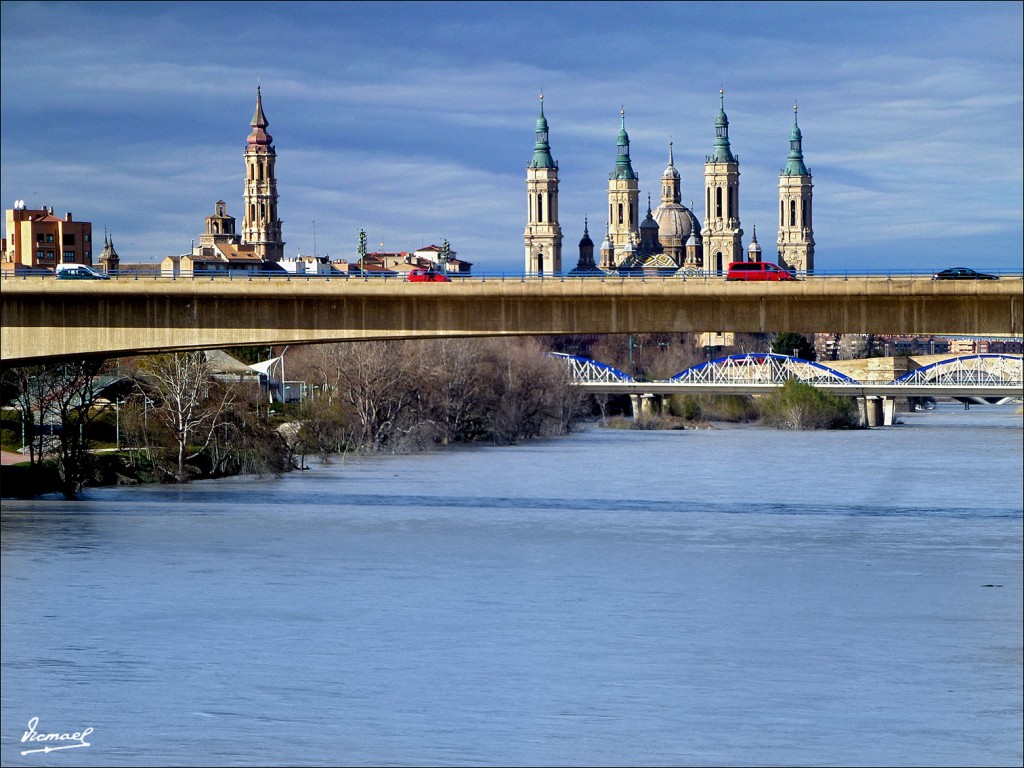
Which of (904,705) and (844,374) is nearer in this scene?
(904,705)

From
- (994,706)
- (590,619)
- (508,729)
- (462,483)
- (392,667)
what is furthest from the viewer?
(462,483)

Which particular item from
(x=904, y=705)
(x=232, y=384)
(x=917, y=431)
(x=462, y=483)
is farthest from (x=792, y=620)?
(x=917, y=431)

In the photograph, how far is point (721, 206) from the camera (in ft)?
649

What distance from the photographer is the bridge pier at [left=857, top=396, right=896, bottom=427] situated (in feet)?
282

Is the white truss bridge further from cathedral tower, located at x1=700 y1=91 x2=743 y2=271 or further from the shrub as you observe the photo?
cathedral tower, located at x1=700 y1=91 x2=743 y2=271

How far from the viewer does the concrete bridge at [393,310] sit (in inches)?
1441

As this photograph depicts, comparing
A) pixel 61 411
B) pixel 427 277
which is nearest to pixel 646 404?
pixel 427 277

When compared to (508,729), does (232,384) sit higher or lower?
higher

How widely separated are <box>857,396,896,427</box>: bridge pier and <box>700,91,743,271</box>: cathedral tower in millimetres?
104201

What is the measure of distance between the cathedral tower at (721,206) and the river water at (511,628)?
5944 inches

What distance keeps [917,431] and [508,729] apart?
63.2 metres

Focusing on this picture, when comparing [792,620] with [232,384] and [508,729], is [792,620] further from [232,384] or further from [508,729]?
[232,384]

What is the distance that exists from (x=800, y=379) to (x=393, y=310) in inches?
2234

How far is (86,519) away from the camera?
118 ft
